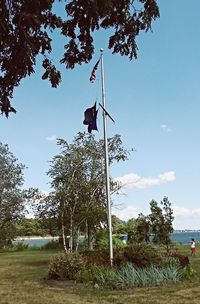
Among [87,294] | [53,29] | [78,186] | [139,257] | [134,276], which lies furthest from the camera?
[78,186]

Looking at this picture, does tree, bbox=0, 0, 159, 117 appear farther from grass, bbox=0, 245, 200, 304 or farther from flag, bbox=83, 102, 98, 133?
flag, bbox=83, 102, 98, 133

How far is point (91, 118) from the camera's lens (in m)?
18.5

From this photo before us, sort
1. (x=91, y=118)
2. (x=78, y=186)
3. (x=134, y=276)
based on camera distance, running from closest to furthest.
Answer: (x=134, y=276) < (x=91, y=118) < (x=78, y=186)

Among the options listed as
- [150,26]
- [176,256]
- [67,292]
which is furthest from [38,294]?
[150,26]

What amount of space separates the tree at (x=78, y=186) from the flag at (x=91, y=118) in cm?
581

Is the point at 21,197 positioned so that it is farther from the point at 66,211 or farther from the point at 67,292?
the point at 67,292

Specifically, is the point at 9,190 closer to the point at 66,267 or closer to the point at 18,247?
the point at 18,247

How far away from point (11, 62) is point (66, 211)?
52.5 ft

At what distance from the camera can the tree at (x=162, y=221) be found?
2711cm

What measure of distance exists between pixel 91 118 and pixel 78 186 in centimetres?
631

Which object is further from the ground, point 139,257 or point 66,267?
point 139,257

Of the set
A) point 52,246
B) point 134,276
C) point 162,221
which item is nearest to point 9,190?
point 52,246

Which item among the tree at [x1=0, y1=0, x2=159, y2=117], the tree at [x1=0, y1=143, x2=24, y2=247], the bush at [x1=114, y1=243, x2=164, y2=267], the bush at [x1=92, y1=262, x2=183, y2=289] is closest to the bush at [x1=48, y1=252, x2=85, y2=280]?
the bush at [x1=92, y1=262, x2=183, y2=289]

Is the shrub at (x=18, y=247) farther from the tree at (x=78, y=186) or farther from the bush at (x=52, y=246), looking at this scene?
the tree at (x=78, y=186)
